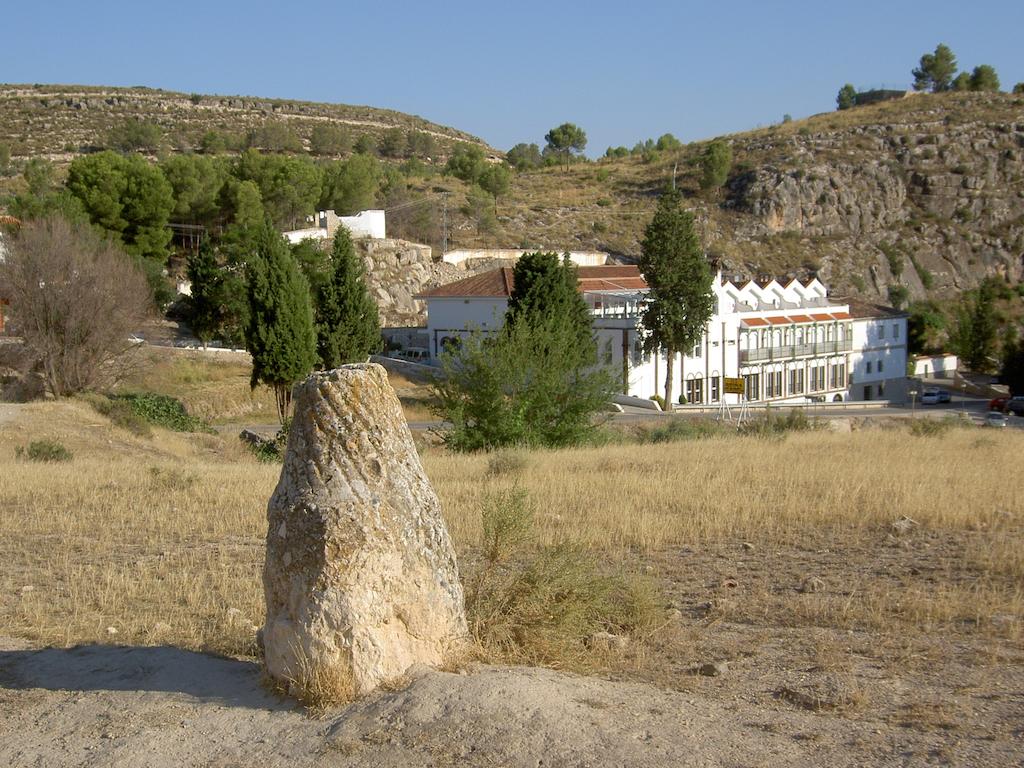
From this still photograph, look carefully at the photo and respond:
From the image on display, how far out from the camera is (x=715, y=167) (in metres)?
102

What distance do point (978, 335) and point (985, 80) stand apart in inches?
2724

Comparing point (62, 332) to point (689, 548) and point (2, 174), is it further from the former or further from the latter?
point (2, 174)

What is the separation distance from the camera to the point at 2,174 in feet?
286

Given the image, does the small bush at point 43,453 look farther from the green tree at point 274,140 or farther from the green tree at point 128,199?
the green tree at point 274,140

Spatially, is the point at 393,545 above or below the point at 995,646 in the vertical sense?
above

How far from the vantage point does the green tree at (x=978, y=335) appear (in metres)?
75.3

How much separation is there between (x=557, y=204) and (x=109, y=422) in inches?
2843

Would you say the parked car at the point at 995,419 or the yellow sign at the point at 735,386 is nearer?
the yellow sign at the point at 735,386

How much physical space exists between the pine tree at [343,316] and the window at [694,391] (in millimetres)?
19040

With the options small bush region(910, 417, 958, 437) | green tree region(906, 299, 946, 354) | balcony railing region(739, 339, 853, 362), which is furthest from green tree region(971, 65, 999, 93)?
small bush region(910, 417, 958, 437)

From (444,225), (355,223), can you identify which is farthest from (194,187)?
(444,225)

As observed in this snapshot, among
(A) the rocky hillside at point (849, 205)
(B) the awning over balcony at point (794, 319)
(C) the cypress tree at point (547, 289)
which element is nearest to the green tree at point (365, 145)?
(A) the rocky hillside at point (849, 205)

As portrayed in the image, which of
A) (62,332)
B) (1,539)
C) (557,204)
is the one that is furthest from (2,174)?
(1,539)

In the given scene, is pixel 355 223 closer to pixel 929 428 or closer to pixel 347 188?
pixel 347 188
